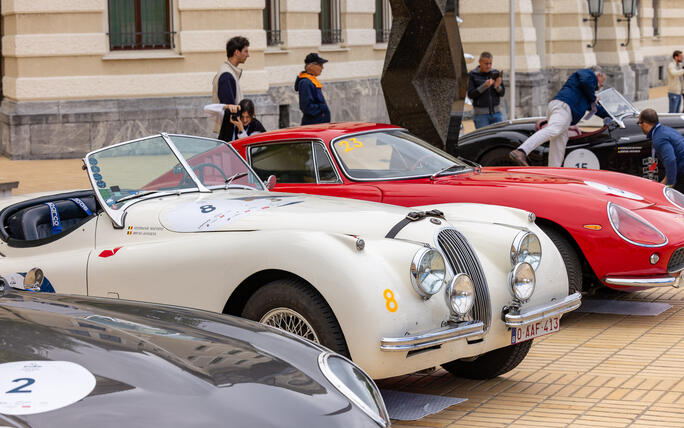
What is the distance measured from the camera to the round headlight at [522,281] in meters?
5.79

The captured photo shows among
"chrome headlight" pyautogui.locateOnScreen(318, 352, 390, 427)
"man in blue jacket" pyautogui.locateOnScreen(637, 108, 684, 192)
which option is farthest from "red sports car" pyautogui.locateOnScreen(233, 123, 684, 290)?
"chrome headlight" pyautogui.locateOnScreen(318, 352, 390, 427)

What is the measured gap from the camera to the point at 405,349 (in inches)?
199

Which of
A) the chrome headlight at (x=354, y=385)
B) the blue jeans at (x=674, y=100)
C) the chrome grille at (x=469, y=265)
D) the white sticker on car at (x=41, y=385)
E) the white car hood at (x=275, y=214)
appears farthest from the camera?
the blue jeans at (x=674, y=100)

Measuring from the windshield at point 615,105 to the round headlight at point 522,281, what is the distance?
637 cm

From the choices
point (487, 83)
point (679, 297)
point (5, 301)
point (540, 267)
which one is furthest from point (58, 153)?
point (5, 301)

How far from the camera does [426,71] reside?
11.7 meters

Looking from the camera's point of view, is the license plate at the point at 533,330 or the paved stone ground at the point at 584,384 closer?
the paved stone ground at the point at 584,384

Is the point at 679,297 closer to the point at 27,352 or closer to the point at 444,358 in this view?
the point at 444,358

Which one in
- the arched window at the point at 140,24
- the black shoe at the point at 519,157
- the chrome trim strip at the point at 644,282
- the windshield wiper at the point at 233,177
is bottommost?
the chrome trim strip at the point at 644,282

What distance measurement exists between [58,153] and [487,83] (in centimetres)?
798

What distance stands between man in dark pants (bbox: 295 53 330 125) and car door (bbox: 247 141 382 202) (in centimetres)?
348

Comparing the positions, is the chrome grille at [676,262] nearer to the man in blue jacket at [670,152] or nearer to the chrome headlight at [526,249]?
the chrome headlight at [526,249]

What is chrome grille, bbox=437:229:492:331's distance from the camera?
562 centimetres

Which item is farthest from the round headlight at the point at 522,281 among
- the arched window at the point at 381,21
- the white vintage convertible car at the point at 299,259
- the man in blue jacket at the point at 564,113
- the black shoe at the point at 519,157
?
the arched window at the point at 381,21
